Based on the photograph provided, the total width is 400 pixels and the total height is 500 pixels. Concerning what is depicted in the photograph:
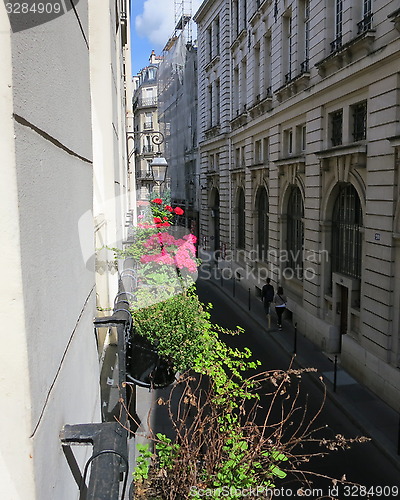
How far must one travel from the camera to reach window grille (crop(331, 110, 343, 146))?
15523mm

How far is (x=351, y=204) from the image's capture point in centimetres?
1495

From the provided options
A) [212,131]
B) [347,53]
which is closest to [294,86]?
[347,53]

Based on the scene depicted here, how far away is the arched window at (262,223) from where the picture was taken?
24789 millimetres

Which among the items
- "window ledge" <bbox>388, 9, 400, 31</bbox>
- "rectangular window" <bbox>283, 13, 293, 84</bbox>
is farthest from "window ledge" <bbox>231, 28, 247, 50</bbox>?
"window ledge" <bbox>388, 9, 400, 31</bbox>

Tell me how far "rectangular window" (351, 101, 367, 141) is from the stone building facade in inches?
1.7

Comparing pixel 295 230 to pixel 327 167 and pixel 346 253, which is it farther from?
pixel 346 253

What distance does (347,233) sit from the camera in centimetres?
1527

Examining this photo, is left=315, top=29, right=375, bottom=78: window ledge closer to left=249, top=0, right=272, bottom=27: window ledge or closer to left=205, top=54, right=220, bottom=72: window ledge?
left=249, top=0, right=272, bottom=27: window ledge

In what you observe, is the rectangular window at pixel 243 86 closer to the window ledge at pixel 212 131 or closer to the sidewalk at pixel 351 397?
the window ledge at pixel 212 131

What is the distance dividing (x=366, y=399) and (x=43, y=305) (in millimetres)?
12286

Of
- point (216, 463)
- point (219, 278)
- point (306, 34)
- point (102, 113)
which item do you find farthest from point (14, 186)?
point (219, 278)

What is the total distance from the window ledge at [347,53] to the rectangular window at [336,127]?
136 cm

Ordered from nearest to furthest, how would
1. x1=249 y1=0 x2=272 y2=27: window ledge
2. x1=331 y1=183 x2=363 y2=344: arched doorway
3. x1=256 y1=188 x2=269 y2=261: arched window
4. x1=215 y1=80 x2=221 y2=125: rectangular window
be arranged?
1. x1=331 y1=183 x2=363 y2=344: arched doorway
2. x1=249 y1=0 x2=272 y2=27: window ledge
3. x1=256 y1=188 x2=269 y2=261: arched window
4. x1=215 y1=80 x2=221 y2=125: rectangular window

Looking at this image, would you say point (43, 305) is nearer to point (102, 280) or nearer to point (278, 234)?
point (102, 280)
